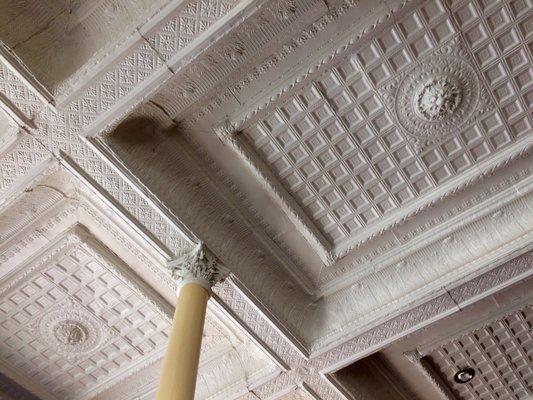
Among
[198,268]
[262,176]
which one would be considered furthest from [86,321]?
[262,176]

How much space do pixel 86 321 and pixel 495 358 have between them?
557cm

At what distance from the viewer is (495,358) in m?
8.02

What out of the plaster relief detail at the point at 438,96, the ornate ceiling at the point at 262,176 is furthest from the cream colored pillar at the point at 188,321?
the plaster relief detail at the point at 438,96

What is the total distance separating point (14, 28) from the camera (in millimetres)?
5250

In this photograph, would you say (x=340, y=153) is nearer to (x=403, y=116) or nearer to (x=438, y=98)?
(x=403, y=116)

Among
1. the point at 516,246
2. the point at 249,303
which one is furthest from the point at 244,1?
the point at 516,246

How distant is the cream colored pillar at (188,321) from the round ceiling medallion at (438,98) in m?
2.71

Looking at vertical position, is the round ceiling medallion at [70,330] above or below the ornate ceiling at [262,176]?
below

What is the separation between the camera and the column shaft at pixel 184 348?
4.87 m

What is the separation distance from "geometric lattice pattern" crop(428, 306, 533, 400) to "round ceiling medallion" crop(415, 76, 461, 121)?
10.1ft

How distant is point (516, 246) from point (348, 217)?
6.04ft

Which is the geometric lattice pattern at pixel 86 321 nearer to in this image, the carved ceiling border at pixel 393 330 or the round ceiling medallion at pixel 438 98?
the carved ceiling border at pixel 393 330

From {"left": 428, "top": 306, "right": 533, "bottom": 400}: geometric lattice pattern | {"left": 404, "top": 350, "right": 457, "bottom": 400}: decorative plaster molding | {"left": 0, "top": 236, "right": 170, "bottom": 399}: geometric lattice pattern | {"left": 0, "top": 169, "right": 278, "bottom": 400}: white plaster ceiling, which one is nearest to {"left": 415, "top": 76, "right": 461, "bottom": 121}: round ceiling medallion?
{"left": 428, "top": 306, "right": 533, "bottom": 400}: geometric lattice pattern

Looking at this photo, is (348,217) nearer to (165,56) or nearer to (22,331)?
(165,56)
